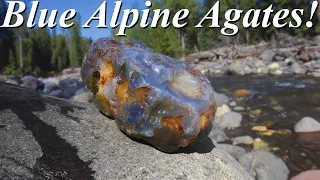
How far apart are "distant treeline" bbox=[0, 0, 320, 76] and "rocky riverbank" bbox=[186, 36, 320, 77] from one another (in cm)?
478

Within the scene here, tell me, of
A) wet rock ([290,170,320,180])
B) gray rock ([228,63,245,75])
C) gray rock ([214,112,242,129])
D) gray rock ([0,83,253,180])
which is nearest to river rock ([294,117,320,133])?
gray rock ([214,112,242,129])

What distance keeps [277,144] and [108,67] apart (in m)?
3.43

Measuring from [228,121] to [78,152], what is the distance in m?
4.35

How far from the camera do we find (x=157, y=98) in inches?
79.7

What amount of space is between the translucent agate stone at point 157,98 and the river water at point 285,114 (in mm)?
2296

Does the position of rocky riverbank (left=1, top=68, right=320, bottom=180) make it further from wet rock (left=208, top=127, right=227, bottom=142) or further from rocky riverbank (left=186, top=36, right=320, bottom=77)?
rocky riverbank (left=186, top=36, right=320, bottom=77)

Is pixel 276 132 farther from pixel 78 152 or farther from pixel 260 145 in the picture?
pixel 78 152

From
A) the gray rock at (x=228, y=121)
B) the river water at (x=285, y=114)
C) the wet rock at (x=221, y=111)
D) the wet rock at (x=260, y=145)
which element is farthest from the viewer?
the wet rock at (x=221, y=111)

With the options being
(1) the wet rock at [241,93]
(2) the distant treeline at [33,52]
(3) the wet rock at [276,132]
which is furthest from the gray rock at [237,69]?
(2) the distant treeline at [33,52]

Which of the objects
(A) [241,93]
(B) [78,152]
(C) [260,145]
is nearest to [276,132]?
(C) [260,145]

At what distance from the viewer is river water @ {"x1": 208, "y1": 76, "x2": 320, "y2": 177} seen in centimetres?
432

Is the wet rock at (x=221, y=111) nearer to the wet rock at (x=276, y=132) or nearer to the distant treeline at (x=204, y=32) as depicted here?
the wet rock at (x=276, y=132)

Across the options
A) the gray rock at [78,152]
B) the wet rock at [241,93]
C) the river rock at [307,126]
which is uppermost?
the gray rock at [78,152]

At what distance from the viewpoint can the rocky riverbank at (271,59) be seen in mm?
13688
